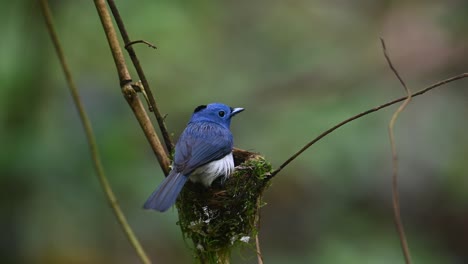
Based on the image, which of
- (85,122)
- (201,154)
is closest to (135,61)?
(85,122)

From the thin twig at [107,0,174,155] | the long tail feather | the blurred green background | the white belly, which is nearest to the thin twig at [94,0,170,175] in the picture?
the thin twig at [107,0,174,155]

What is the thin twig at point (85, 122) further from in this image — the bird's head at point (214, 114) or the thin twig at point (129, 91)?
the bird's head at point (214, 114)

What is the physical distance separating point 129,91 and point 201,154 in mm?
1361

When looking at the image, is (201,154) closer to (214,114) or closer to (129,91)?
(214,114)

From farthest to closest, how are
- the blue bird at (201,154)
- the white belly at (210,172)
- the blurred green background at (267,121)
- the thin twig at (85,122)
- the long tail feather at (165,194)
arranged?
the blurred green background at (267,121) → the white belly at (210,172) → the blue bird at (201,154) → the long tail feather at (165,194) → the thin twig at (85,122)

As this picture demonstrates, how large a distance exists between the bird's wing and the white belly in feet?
0.12

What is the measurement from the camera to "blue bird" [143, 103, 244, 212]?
3523 millimetres

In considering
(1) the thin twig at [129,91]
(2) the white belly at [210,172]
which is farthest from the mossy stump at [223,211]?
(1) the thin twig at [129,91]

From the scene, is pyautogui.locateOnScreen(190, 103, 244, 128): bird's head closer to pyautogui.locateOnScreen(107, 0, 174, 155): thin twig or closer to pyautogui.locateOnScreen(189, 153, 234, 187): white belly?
pyautogui.locateOnScreen(189, 153, 234, 187): white belly

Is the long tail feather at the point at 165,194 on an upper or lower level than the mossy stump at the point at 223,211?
upper

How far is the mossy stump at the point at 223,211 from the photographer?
3611 millimetres

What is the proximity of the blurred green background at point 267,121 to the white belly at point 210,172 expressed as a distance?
46 cm

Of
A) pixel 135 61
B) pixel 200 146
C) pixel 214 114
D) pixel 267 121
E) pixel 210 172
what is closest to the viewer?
pixel 135 61

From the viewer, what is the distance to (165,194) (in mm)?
3455
